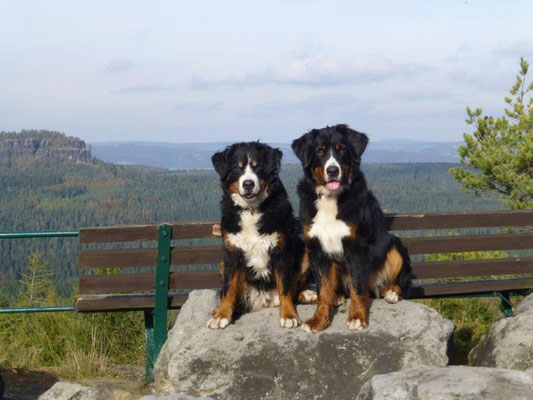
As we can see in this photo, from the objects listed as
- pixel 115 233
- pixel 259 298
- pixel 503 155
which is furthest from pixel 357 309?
pixel 503 155

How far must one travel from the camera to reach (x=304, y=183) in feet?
18.6

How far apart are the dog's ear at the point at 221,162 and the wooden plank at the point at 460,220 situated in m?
1.97

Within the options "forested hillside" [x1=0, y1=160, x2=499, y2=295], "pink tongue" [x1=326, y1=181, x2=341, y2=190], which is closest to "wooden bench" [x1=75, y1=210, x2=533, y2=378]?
"pink tongue" [x1=326, y1=181, x2=341, y2=190]

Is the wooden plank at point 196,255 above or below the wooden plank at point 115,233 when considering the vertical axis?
below

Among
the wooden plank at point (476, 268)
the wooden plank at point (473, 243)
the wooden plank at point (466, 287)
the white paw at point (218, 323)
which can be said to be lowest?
the white paw at point (218, 323)

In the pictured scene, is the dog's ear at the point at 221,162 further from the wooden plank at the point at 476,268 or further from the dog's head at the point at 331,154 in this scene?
the wooden plank at the point at 476,268

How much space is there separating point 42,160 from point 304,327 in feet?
502

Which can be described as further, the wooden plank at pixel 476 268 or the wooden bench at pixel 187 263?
the wooden plank at pixel 476 268

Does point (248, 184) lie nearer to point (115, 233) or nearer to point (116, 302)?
point (115, 233)

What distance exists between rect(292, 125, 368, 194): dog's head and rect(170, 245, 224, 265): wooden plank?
1591 millimetres

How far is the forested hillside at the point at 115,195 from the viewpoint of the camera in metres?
77.0

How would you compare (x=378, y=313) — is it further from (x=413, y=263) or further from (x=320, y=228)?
(x=413, y=263)

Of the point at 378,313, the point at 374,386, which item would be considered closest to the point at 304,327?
the point at 378,313

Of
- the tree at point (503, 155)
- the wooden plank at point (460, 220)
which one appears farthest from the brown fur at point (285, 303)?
the tree at point (503, 155)
